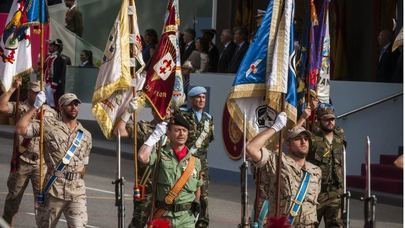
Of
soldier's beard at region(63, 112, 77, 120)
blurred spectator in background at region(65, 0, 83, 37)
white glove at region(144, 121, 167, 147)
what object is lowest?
white glove at region(144, 121, 167, 147)

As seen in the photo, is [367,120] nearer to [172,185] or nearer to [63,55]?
[63,55]

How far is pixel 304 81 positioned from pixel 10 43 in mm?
3511

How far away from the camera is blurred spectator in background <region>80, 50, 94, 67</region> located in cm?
3144

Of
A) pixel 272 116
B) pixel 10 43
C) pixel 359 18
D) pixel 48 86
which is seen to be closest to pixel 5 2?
pixel 48 86

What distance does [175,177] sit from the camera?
13.2 metres

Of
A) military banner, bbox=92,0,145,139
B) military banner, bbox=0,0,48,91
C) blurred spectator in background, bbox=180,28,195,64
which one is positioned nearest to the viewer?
military banner, bbox=92,0,145,139

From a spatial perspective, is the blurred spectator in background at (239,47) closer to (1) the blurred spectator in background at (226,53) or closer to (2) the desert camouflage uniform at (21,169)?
(1) the blurred spectator in background at (226,53)

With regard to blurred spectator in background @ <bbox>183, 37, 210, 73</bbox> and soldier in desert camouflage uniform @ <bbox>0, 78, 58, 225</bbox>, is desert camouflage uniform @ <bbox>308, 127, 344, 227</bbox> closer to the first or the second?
soldier in desert camouflage uniform @ <bbox>0, 78, 58, 225</bbox>

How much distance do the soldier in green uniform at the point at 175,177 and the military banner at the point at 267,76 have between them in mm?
693

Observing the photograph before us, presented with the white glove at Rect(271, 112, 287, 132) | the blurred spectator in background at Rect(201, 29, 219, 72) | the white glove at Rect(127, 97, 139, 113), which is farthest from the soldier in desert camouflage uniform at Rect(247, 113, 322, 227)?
the blurred spectator in background at Rect(201, 29, 219, 72)

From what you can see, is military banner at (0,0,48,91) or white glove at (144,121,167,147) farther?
military banner at (0,0,48,91)

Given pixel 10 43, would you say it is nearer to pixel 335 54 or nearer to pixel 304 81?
pixel 304 81

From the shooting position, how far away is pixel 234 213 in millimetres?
20484

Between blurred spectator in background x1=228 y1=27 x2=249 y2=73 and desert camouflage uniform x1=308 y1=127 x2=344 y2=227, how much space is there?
32.3 feet
